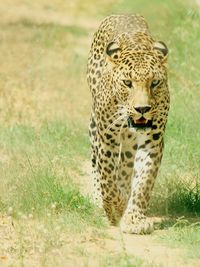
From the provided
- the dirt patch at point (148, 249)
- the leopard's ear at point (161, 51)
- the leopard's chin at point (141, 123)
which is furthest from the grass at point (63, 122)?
the leopard's ear at point (161, 51)

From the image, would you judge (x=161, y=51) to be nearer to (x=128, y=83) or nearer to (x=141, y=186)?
(x=128, y=83)

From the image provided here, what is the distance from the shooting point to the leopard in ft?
29.1

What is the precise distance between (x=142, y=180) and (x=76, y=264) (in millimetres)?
1721

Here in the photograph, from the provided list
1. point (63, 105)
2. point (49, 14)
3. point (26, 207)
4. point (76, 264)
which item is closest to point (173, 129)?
point (63, 105)

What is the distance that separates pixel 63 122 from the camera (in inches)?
508

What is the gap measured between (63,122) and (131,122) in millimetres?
4143

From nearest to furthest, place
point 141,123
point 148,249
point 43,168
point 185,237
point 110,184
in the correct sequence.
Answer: point 148,249 < point 185,237 < point 141,123 < point 110,184 < point 43,168

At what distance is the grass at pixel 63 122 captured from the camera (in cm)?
901

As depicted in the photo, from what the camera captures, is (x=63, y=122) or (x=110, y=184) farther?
(x=63, y=122)

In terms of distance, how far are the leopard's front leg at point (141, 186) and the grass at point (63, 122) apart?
24 centimetres

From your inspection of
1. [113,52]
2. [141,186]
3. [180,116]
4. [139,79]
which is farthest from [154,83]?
[180,116]

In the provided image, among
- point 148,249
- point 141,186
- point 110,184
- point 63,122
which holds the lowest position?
point 63,122

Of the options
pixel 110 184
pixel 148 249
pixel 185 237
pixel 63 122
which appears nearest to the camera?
pixel 148 249

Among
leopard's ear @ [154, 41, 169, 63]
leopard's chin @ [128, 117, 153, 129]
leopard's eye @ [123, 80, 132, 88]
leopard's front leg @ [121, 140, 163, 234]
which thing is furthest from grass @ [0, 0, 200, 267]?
leopard's ear @ [154, 41, 169, 63]
